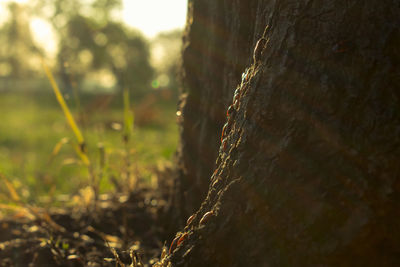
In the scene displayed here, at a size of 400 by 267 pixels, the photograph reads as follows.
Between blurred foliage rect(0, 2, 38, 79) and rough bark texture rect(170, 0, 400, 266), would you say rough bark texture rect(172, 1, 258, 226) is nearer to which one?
rough bark texture rect(170, 0, 400, 266)

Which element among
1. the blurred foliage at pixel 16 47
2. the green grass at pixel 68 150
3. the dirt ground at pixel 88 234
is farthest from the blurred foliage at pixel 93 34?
the dirt ground at pixel 88 234

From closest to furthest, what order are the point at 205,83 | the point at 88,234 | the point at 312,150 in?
1. the point at 312,150
2. the point at 205,83
3. the point at 88,234

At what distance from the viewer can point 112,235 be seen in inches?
82.6

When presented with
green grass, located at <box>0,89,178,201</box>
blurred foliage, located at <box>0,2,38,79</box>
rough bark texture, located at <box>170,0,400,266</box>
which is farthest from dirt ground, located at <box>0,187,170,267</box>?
blurred foliage, located at <box>0,2,38,79</box>

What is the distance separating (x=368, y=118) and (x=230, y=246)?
575mm

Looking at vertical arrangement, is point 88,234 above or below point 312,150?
above

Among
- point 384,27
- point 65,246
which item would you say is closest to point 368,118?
point 384,27

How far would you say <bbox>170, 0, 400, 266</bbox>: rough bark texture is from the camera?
0.98 meters

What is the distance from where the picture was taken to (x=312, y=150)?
1.05 meters

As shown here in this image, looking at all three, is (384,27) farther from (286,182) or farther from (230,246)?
(230,246)

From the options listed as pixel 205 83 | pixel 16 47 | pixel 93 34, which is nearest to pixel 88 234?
pixel 205 83

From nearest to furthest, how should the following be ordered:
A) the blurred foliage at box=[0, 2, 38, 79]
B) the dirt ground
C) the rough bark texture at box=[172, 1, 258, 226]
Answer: the rough bark texture at box=[172, 1, 258, 226] → the dirt ground → the blurred foliage at box=[0, 2, 38, 79]

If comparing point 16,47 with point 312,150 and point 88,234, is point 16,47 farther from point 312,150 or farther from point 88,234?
point 312,150

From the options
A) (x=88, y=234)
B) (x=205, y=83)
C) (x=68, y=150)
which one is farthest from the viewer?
(x=68, y=150)
